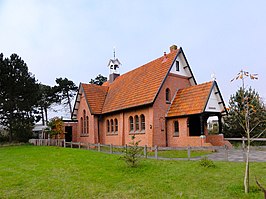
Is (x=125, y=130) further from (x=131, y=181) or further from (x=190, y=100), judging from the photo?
(x=131, y=181)

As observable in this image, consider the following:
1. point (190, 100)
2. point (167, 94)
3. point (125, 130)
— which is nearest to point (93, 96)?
point (125, 130)

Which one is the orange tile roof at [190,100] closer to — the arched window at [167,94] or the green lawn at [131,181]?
the arched window at [167,94]

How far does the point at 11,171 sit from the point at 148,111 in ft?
39.9

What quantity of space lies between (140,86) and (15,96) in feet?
70.7

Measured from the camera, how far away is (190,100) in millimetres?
20609

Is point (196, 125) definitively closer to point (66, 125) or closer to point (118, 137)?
point (118, 137)

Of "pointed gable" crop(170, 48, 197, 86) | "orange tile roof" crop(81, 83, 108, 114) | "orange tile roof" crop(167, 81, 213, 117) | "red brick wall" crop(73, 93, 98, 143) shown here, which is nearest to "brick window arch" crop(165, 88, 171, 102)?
"orange tile roof" crop(167, 81, 213, 117)

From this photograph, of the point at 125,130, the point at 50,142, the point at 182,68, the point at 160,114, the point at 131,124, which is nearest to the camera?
the point at 160,114

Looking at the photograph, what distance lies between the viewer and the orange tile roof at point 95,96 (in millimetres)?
28422

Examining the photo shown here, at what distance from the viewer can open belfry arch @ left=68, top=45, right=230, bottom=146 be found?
2019 centimetres

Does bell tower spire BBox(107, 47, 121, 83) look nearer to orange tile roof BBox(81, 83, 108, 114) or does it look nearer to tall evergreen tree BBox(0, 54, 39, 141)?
orange tile roof BBox(81, 83, 108, 114)

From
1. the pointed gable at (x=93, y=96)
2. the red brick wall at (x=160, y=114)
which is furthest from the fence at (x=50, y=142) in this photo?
the red brick wall at (x=160, y=114)

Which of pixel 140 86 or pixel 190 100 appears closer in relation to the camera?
pixel 190 100

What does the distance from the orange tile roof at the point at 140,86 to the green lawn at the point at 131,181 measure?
9.84 m
